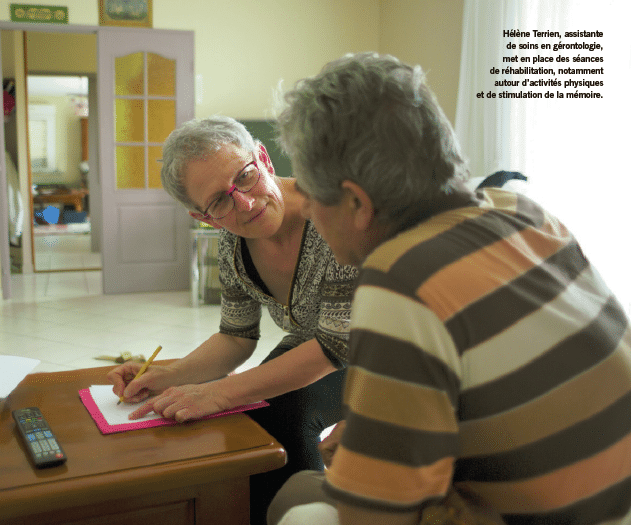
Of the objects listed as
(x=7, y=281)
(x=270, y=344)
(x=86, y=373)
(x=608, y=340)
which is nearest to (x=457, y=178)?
(x=608, y=340)

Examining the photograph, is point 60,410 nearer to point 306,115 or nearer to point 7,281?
point 306,115

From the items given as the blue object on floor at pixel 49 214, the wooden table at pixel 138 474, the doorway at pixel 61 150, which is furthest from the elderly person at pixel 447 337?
the blue object on floor at pixel 49 214

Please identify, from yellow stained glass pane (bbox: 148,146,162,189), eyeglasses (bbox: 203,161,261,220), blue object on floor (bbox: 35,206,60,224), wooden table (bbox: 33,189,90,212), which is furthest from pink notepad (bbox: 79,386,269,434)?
wooden table (bbox: 33,189,90,212)

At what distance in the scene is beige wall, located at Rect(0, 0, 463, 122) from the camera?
212 inches

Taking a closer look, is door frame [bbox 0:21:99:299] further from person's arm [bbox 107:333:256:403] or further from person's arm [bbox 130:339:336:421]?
person's arm [bbox 130:339:336:421]

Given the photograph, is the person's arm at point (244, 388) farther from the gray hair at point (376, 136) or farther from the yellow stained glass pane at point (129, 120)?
the yellow stained glass pane at point (129, 120)

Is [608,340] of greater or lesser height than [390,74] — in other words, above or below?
below

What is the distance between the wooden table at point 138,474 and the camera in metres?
0.84

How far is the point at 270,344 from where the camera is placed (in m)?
3.90

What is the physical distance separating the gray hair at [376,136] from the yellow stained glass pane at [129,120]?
196 inches

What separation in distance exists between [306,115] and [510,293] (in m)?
0.31

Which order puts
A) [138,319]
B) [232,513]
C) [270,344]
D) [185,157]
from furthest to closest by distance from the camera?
[138,319] < [270,344] < [185,157] < [232,513]

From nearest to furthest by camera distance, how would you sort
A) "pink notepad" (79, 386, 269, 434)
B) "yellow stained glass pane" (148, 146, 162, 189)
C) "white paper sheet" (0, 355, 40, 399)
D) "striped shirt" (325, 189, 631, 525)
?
1. "striped shirt" (325, 189, 631, 525)
2. "pink notepad" (79, 386, 269, 434)
3. "white paper sheet" (0, 355, 40, 399)
4. "yellow stained glass pane" (148, 146, 162, 189)

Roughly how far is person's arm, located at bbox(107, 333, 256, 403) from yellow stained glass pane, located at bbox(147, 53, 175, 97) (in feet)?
14.3
